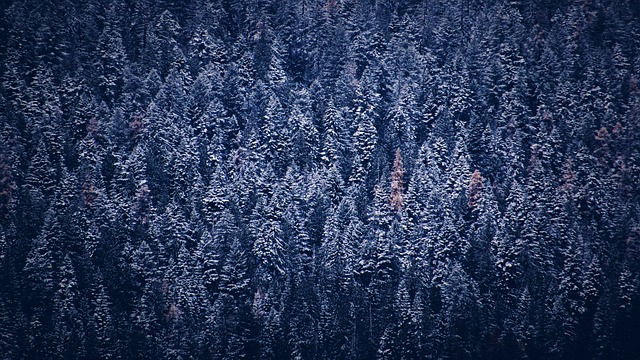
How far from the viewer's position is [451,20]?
87.6m

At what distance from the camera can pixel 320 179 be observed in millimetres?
68312

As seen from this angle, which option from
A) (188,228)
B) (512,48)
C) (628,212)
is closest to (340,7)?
(512,48)

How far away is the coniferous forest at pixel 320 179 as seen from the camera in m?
57.1

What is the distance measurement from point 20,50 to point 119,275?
113 feet

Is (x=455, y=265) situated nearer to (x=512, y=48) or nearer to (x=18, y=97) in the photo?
(x=512, y=48)

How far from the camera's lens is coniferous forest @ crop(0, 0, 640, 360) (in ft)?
187

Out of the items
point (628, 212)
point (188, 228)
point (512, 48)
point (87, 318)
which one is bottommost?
point (87, 318)

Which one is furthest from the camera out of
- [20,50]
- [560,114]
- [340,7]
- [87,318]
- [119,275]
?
[340,7]

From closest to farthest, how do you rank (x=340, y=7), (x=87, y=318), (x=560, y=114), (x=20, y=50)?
(x=87, y=318) → (x=560, y=114) → (x=20, y=50) → (x=340, y=7)

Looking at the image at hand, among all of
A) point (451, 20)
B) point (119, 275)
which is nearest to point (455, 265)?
point (119, 275)

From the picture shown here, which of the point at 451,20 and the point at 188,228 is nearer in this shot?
the point at 188,228

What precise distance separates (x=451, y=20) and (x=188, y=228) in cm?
4419

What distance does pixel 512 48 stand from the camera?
83188 mm

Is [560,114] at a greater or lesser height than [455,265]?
greater
